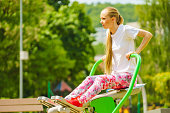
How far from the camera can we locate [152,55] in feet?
47.9

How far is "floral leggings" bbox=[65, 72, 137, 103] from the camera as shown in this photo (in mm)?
3641

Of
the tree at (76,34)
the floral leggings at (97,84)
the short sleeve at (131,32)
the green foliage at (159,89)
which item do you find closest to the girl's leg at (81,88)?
the floral leggings at (97,84)

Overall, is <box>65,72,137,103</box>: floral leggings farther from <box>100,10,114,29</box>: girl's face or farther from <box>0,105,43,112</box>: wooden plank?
<box>0,105,43,112</box>: wooden plank

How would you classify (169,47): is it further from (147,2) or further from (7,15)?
(7,15)

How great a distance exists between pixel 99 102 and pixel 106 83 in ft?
0.73

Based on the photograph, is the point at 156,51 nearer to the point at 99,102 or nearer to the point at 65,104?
the point at 99,102

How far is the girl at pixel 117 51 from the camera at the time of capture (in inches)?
151

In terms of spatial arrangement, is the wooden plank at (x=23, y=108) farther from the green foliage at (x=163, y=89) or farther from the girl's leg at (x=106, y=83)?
the green foliage at (x=163, y=89)

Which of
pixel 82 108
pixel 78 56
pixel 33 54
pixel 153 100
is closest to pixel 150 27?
pixel 153 100

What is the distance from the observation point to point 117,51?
4.07 metres

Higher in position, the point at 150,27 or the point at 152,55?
the point at 150,27

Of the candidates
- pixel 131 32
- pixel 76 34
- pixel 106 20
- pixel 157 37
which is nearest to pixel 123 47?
pixel 131 32

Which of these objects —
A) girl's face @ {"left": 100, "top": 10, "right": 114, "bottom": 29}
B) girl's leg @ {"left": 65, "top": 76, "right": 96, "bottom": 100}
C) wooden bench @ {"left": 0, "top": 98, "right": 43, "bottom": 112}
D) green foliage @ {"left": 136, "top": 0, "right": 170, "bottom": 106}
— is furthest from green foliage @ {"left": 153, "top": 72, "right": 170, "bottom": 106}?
girl's leg @ {"left": 65, "top": 76, "right": 96, "bottom": 100}

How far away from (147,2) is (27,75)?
6.59m
